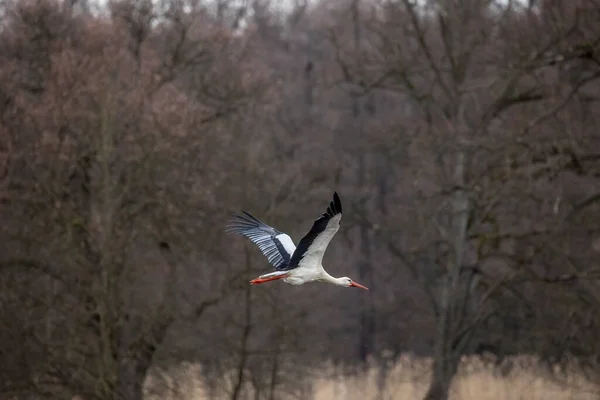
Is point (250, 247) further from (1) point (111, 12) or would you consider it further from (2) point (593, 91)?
(2) point (593, 91)

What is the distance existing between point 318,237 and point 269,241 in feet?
6.51

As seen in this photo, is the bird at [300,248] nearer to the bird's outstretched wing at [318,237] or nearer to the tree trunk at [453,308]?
the bird's outstretched wing at [318,237]

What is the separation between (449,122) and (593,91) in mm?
5187

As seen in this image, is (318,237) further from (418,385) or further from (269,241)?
(418,385)

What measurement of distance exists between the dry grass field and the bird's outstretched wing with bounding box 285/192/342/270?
5.94 metres

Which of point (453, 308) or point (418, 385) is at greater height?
point (453, 308)

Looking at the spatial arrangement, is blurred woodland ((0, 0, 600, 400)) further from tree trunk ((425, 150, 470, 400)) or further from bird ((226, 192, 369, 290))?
bird ((226, 192, 369, 290))

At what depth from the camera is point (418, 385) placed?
1947 centimetres

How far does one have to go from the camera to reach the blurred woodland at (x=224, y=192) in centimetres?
1527

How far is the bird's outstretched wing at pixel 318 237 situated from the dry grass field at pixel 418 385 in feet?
19.5

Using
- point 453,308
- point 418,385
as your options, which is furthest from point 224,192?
point 418,385

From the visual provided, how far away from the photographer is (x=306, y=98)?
116 ft

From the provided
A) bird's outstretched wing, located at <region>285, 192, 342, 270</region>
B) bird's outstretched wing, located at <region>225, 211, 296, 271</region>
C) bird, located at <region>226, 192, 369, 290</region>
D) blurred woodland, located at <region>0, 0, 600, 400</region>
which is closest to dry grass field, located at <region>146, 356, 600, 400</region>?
blurred woodland, located at <region>0, 0, 600, 400</region>

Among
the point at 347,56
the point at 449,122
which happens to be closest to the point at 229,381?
the point at 449,122
